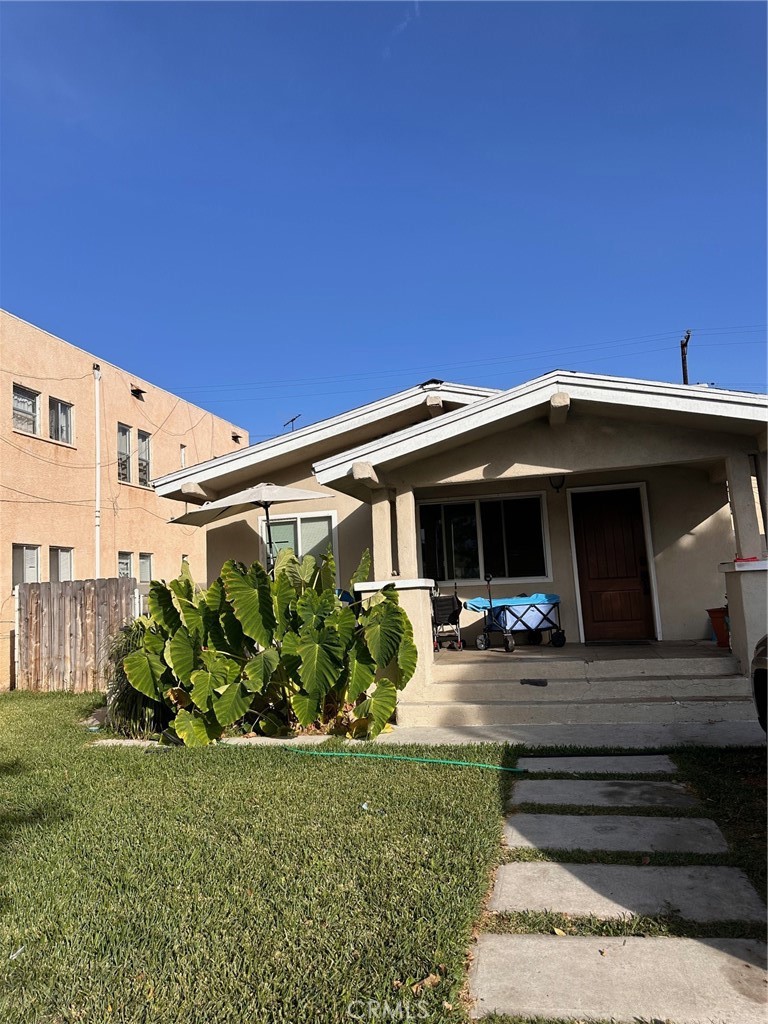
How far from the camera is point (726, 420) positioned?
23.8 feet

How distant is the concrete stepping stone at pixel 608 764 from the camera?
536cm

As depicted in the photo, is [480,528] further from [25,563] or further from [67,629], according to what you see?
[25,563]

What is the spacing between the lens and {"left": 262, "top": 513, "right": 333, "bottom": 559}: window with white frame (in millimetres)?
11008

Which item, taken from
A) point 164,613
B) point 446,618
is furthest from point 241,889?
point 446,618

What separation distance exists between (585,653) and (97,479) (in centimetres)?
1206

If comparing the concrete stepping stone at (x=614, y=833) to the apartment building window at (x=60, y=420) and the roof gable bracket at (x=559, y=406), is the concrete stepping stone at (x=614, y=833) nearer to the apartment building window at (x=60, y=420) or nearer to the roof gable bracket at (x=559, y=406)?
the roof gable bracket at (x=559, y=406)

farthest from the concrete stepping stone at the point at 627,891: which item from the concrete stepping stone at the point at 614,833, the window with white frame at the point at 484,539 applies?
the window with white frame at the point at 484,539

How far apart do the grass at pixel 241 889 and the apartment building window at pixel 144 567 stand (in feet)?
40.8

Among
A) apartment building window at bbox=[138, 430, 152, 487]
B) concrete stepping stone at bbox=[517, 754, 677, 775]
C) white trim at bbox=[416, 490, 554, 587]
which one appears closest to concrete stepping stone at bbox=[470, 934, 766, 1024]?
concrete stepping stone at bbox=[517, 754, 677, 775]

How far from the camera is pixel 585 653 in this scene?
337 inches

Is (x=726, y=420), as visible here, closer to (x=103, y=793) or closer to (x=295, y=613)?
(x=295, y=613)

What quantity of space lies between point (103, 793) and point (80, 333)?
13.2m

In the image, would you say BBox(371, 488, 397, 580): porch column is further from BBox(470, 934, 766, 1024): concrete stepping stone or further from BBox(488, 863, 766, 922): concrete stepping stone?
BBox(470, 934, 766, 1024): concrete stepping stone

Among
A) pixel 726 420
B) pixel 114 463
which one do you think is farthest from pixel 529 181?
pixel 114 463
